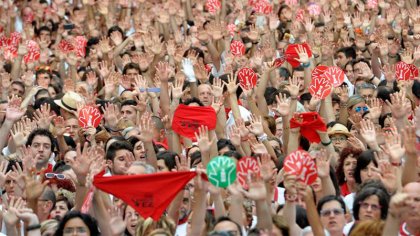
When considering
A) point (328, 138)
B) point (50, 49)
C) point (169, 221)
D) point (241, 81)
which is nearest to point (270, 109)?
point (241, 81)

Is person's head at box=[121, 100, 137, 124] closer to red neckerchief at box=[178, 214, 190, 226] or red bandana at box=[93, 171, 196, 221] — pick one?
red neckerchief at box=[178, 214, 190, 226]

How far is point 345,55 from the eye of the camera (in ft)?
44.3

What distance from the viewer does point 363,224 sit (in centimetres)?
730

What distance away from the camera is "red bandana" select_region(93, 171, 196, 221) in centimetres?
808

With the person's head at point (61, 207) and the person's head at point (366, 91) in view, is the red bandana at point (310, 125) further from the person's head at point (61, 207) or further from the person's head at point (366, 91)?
the person's head at point (61, 207)

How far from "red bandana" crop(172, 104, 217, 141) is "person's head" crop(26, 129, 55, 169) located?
3.61 feet

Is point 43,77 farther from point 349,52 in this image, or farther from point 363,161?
point 363,161

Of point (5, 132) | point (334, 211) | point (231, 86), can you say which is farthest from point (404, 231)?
point (231, 86)

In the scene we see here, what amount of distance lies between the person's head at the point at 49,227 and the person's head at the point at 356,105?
12.6ft

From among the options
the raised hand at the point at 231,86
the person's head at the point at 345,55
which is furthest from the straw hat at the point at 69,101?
the person's head at the point at 345,55

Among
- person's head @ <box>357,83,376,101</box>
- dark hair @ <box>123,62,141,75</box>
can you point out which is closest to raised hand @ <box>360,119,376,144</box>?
Answer: person's head @ <box>357,83,376,101</box>

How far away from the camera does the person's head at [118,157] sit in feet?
31.5

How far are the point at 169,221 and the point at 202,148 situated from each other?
100 centimetres

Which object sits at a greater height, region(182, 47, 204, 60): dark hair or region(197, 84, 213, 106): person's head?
region(182, 47, 204, 60): dark hair
